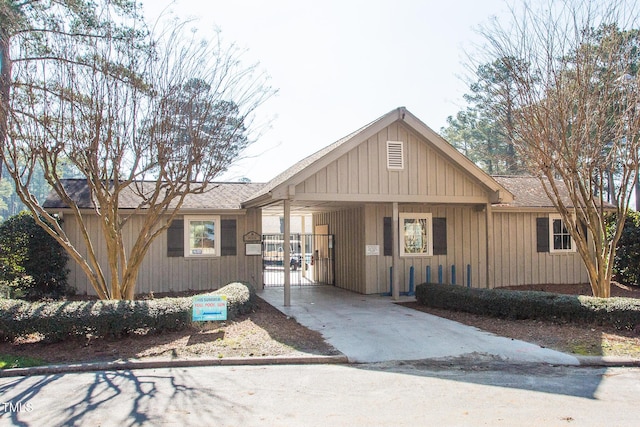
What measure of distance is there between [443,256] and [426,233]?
89 cm

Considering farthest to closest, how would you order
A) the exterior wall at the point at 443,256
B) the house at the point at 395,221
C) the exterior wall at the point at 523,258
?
the exterior wall at the point at 523,258, the exterior wall at the point at 443,256, the house at the point at 395,221

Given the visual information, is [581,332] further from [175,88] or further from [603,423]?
[175,88]

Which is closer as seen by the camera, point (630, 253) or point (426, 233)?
point (426, 233)

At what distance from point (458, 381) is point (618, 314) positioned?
4.51 meters

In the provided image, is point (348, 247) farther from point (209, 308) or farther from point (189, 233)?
point (209, 308)

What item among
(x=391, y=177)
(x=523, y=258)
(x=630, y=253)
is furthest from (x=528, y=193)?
(x=391, y=177)

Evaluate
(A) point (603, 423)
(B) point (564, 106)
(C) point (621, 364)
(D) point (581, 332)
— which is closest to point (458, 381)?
(A) point (603, 423)

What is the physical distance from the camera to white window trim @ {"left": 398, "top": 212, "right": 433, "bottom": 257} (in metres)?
15.4

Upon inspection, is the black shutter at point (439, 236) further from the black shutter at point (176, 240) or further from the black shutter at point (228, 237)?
the black shutter at point (176, 240)

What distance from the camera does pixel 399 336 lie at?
9156 mm

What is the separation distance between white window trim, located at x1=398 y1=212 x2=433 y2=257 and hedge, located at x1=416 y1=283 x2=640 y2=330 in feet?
9.04

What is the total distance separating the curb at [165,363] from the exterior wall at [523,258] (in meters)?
10.3

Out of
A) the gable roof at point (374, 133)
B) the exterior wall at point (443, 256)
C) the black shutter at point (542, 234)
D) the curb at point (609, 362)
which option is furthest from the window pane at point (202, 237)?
the curb at point (609, 362)

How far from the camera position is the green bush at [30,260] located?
44.2 feet
